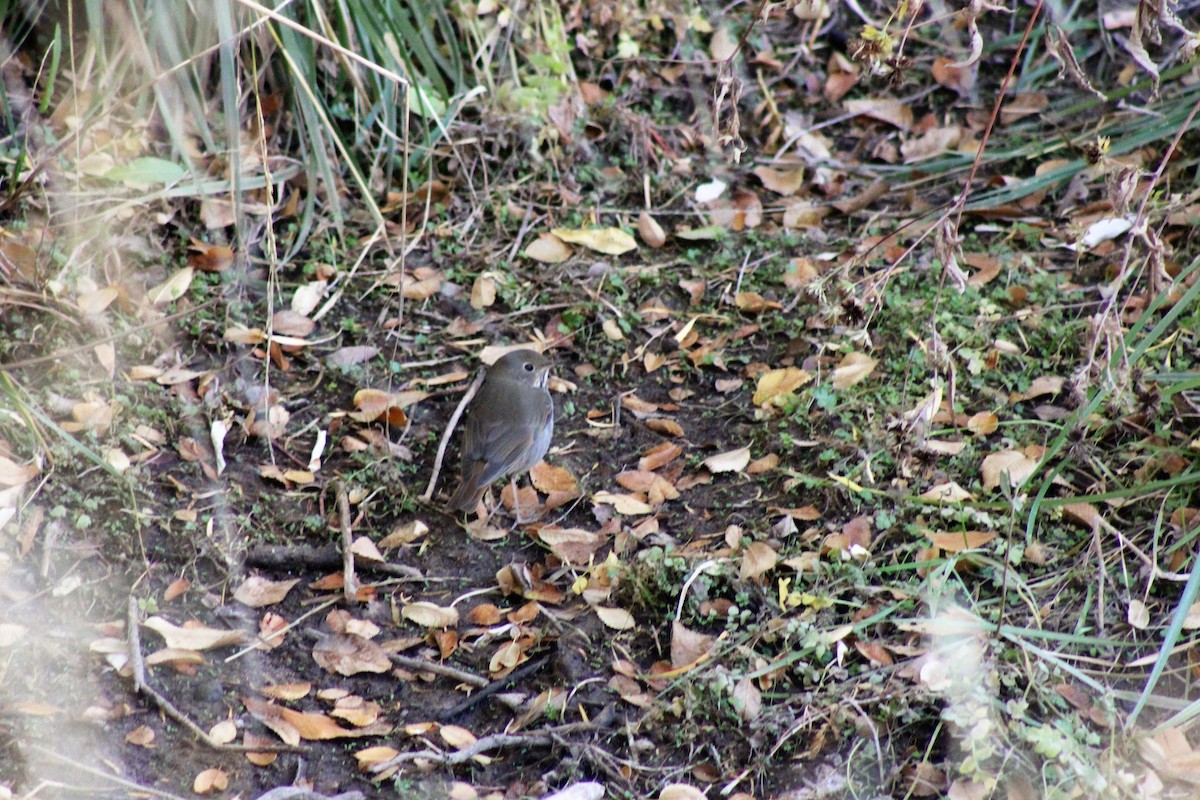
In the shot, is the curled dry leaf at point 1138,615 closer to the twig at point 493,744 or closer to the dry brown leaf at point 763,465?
the dry brown leaf at point 763,465

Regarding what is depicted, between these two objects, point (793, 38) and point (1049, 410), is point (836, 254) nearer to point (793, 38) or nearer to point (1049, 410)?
point (1049, 410)

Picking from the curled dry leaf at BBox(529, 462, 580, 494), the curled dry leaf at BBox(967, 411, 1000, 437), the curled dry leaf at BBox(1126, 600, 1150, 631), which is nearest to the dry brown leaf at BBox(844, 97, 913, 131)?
the curled dry leaf at BBox(967, 411, 1000, 437)

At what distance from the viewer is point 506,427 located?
14.5 ft

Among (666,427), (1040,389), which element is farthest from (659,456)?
(1040,389)

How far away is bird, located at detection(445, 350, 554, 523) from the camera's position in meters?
4.44

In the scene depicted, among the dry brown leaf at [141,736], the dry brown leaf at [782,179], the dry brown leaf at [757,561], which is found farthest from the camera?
the dry brown leaf at [782,179]

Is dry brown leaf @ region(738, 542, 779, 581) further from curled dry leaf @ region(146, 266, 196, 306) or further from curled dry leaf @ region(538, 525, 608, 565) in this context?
curled dry leaf @ region(146, 266, 196, 306)

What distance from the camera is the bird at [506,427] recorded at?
444cm

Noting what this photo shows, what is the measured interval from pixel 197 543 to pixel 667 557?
5.39 ft

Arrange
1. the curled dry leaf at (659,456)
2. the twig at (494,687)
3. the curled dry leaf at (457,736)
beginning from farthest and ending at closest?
the curled dry leaf at (659,456) → the twig at (494,687) → the curled dry leaf at (457,736)

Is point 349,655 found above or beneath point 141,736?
beneath

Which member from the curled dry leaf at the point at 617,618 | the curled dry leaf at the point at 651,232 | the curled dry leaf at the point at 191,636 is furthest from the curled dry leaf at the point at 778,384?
the curled dry leaf at the point at 191,636

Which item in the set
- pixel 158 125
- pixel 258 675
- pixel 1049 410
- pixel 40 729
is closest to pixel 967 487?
pixel 1049 410

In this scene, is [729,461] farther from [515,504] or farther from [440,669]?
[440,669]
